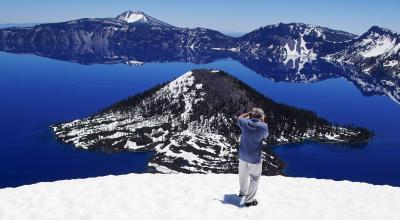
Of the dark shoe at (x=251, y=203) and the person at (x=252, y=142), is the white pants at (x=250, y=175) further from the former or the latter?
the dark shoe at (x=251, y=203)

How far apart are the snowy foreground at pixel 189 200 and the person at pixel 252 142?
2.42 metres

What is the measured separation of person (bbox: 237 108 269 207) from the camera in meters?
26.4

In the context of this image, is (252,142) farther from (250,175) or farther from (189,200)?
(189,200)

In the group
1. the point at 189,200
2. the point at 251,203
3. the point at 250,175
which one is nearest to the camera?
the point at 250,175

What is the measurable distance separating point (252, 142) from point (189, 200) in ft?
21.5

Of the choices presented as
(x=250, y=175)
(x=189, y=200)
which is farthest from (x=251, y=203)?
(x=189, y=200)

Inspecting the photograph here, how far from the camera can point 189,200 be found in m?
30.0

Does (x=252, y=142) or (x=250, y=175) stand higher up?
(x=252, y=142)

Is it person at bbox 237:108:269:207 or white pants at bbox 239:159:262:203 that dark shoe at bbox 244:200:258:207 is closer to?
white pants at bbox 239:159:262:203

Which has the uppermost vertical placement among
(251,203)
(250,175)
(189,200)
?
(250,175)

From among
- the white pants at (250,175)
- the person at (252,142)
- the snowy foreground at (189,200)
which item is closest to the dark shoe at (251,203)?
the white pants at (250,175)

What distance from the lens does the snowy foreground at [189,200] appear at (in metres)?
27.7

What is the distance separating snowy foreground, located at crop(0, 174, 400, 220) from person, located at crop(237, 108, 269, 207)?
2424 mm

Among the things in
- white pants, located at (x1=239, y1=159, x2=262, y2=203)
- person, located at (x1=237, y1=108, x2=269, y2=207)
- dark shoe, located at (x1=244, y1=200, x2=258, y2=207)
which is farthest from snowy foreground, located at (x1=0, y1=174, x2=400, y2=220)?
person, located at (x1=237, y1=108, x2=269, y2=207)
